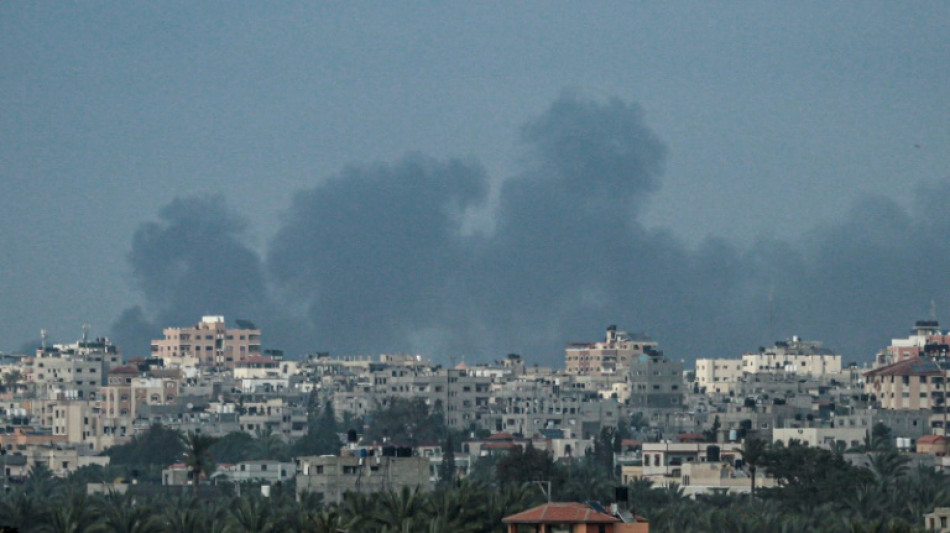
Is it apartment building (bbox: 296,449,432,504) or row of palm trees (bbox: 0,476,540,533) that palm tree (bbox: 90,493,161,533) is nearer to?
row of palm trees (bbox: 0,476,540,533)

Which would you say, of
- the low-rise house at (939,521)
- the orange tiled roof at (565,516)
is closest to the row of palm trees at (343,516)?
the orange tiled roof at (565,516)

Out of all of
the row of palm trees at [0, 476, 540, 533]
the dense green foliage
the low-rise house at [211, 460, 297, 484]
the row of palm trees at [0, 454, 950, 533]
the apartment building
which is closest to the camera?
the row of palm trees at [0, 476, 540, 533]

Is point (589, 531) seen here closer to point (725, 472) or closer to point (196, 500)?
point (196, 500)

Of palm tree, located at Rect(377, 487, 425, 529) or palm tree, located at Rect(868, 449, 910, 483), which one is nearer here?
palm tree, located at Rect(377, 487, 425, 529)

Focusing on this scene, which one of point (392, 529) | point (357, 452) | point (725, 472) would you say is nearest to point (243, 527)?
point (392, 529)

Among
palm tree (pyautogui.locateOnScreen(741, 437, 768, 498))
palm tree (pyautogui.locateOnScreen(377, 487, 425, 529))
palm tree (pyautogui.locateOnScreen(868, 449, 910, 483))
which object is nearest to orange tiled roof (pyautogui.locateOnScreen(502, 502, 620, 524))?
palm tree (pyautogui.locateOnScreen(377, 487, 425, 529))

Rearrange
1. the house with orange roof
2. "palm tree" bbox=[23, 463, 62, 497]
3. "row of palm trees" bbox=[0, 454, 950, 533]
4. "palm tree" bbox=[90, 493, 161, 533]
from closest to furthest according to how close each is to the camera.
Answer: the house with orange roof, "row of palm trees" bbox=[0, 454, 950, 533], "palm tree" bbox=[90, 493, 161, 533], "palm tree" bbox=[23, 463, 62, 497]

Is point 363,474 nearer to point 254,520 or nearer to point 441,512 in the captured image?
point 254,520

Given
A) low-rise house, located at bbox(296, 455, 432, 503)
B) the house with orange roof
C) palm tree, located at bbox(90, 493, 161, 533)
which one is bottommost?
the house with orange roof

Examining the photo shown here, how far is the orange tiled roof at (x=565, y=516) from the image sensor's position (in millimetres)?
88000

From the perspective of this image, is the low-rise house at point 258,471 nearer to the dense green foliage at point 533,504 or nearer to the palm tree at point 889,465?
the dense green foliage at point 533,504

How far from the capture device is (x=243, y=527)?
350ft

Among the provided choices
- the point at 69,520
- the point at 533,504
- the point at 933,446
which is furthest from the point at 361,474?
the point at 933,446

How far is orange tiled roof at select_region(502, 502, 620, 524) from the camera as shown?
88.0 meters
